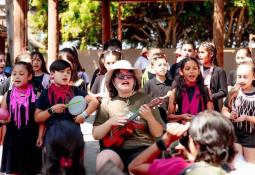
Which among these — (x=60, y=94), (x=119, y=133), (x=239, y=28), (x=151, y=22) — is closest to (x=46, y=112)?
(x=60, y=94)

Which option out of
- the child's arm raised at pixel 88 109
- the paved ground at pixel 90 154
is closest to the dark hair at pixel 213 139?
the child's arm raised at pixel 88 109

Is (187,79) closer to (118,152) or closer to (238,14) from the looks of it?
(118,152)

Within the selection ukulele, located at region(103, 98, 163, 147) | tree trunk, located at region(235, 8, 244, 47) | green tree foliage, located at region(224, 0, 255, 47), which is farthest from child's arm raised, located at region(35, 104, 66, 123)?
tree trunk, located at region(235, 8, 244, 47)

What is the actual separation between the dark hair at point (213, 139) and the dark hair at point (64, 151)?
0.64m

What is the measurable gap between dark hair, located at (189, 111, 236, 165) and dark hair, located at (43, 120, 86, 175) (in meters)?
0.64

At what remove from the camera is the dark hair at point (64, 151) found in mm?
2834

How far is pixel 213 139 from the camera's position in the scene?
2.93 metres

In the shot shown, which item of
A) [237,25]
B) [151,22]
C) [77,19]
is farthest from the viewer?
[151,22]

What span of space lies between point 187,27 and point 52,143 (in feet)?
90.8

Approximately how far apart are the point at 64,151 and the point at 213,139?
796 mm

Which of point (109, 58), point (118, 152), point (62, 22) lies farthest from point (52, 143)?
point (62, 22)

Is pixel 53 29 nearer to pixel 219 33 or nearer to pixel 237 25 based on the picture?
pixel 219 33

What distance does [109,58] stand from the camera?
6.70 m

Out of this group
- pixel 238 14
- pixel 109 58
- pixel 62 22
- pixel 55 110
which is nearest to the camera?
pixel 55 110
